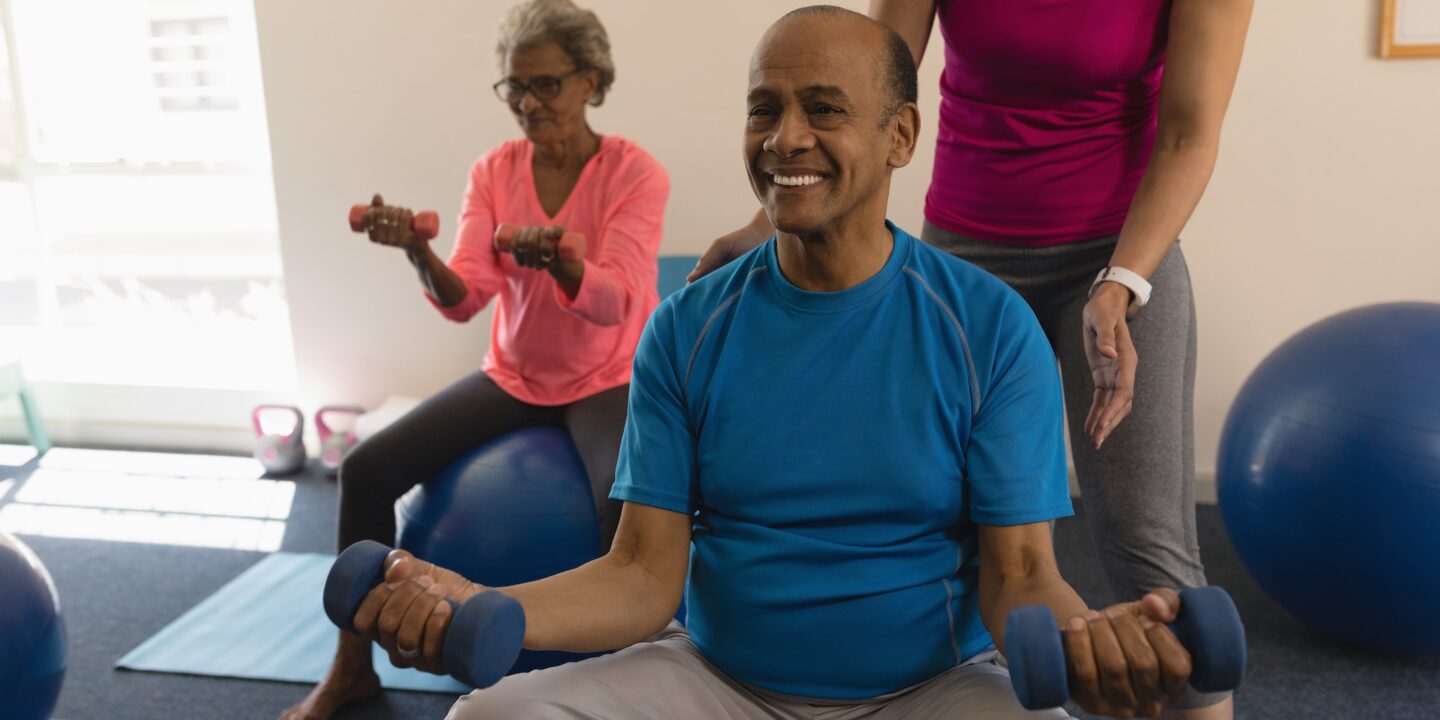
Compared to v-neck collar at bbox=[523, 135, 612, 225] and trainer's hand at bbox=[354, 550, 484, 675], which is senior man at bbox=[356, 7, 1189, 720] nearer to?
trainer's hand at bbox=[354, 550, 484, 675]

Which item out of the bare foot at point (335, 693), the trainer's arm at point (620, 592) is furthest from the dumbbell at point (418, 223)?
the trainer's arm at point (620, 592)

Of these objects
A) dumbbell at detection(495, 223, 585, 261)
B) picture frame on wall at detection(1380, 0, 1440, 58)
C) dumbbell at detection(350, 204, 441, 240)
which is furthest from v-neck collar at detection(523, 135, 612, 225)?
picture frame on wall at detection(1380, 0, 1440, 58)

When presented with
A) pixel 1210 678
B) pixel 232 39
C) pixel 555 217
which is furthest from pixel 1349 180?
pixel 232 39

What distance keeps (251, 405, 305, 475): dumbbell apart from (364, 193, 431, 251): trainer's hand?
1.77 meters

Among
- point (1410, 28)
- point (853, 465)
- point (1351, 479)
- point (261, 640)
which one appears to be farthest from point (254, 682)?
point (1410, 28)

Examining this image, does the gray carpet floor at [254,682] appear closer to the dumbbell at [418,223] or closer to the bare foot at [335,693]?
the bare foot at [335,693]

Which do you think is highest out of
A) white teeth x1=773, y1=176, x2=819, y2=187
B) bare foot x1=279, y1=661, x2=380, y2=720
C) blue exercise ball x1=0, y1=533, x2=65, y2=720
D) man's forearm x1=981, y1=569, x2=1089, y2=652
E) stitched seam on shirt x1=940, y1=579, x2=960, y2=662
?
white teeth x1=773, y1=176, x2=819, y2=187

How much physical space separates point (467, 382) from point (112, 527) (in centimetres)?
156

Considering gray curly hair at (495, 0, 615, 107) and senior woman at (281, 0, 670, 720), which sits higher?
gray curly hair at (495, 0, 615, 107)

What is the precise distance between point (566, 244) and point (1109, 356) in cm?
87

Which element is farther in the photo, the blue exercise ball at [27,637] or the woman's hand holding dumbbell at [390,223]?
the woman's hand holding dumbbell at [390,223]

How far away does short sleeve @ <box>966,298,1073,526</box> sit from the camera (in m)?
1.17

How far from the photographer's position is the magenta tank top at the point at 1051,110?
4.66 feet

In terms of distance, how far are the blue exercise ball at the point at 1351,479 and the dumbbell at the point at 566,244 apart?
1.39m
